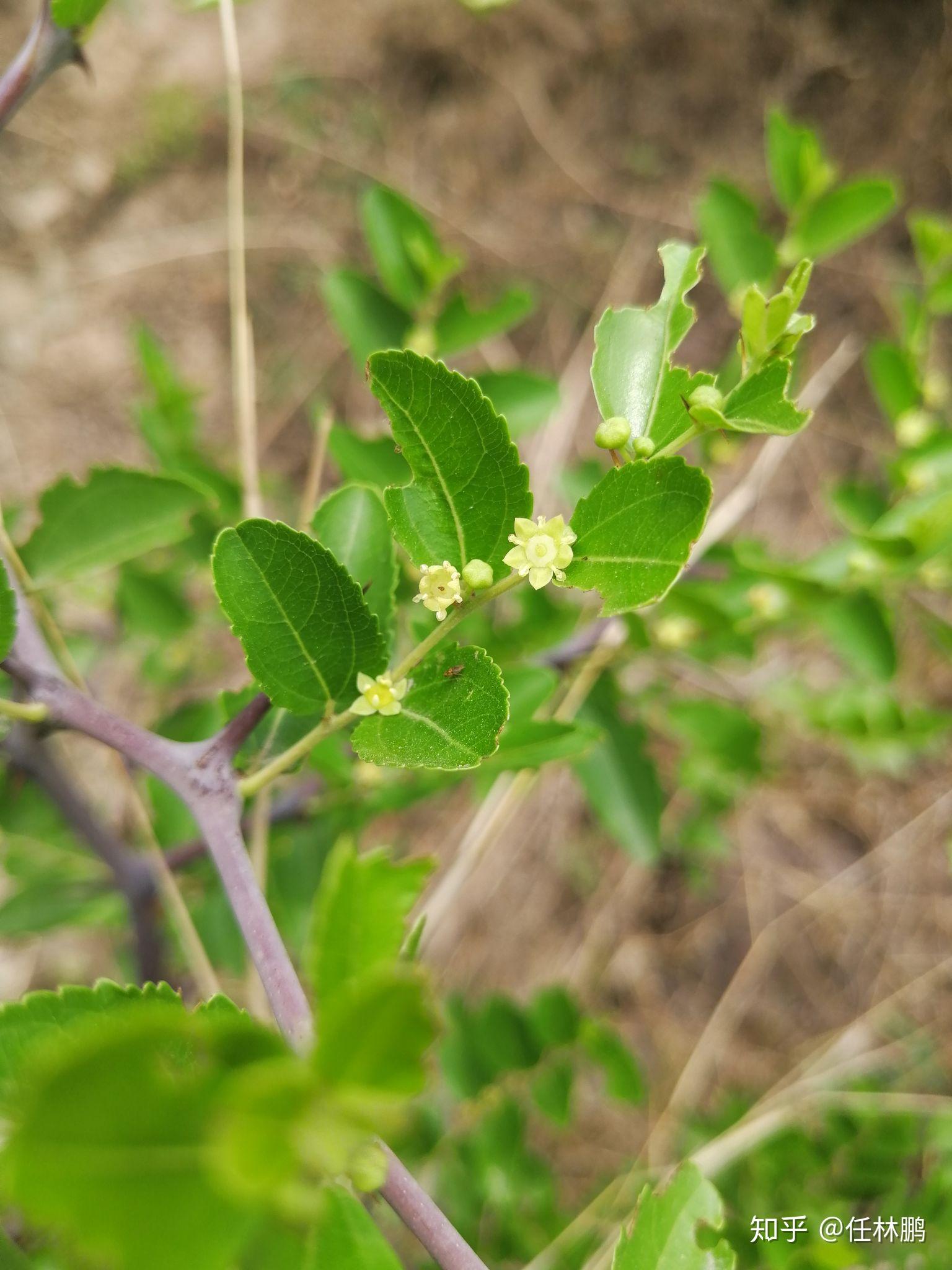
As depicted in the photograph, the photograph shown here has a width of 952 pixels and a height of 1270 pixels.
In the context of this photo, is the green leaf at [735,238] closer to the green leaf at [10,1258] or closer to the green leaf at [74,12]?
the green leaf at [74,12]

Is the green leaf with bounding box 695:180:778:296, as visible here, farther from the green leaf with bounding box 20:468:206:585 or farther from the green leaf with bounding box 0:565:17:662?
the green leaf with bounding box 0:565:17:662

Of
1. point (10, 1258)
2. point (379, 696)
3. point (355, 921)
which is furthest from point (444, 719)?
point (10, 1258)

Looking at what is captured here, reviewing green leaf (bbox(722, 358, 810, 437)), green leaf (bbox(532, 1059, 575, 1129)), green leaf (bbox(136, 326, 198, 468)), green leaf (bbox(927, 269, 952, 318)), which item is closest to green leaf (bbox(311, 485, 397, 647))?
green leaf (bbox(722, 358, 810, 437))

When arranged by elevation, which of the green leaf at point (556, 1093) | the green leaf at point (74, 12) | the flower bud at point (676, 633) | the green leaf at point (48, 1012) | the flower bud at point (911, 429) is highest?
the green leaf at point (74, 12)

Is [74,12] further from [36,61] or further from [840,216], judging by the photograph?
[840,216]

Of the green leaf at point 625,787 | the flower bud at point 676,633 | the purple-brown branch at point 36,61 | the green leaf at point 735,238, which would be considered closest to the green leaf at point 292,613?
the purple-brown branch at point 36,61

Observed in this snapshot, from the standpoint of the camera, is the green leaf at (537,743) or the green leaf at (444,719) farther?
the green leaf at (537,743)

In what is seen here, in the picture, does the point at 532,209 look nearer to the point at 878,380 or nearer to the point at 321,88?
the point at 321,88
